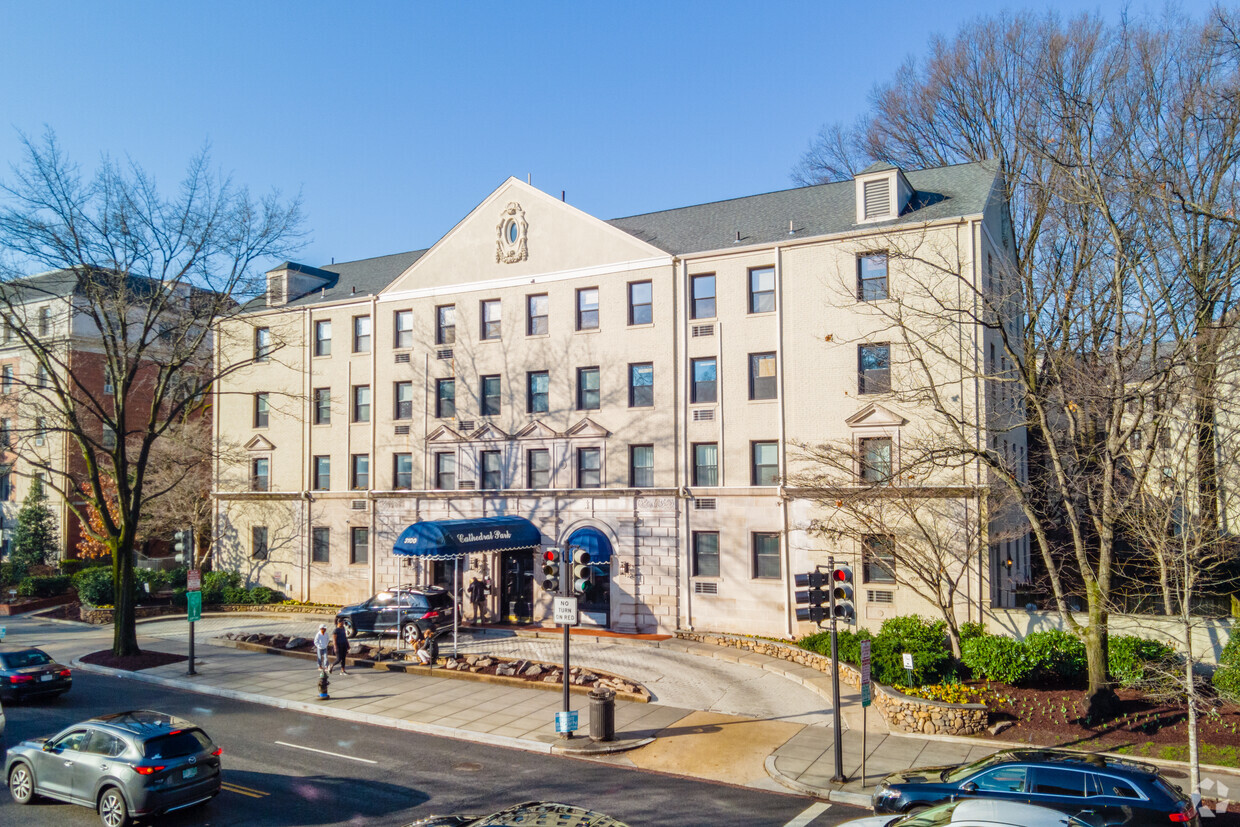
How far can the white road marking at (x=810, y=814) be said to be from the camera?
13.4 meters

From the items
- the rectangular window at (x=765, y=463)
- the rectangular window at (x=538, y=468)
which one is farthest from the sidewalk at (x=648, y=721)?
the rectangular window at (x=538, y=468)

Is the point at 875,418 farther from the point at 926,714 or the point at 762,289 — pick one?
the point at 926,714

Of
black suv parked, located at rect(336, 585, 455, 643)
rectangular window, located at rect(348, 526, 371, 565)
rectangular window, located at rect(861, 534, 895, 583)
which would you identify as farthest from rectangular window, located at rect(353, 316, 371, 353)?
rectangular window, located at rect(861, 534, 895, 583)

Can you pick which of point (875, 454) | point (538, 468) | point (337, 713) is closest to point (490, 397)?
point (538, 468)

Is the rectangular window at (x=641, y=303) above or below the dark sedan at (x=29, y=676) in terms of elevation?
above

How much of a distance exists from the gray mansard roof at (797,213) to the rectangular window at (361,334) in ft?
39.4

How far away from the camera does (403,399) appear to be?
3709cm

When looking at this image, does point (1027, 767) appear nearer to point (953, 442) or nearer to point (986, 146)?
point (953, 442)

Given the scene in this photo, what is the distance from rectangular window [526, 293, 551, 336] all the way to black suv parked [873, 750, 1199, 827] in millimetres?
23610

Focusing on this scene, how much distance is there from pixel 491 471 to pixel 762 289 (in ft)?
42.9

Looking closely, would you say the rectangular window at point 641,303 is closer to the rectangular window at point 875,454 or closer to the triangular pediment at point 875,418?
the triangular pediment at point 875,418

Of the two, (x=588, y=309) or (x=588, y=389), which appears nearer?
(x=588, y=389)

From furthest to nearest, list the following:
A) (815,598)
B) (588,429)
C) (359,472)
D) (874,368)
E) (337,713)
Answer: (359,472), (588,429), (874,368), (337,713), (815,598)

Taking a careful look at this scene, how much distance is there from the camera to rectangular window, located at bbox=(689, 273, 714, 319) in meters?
30.8
